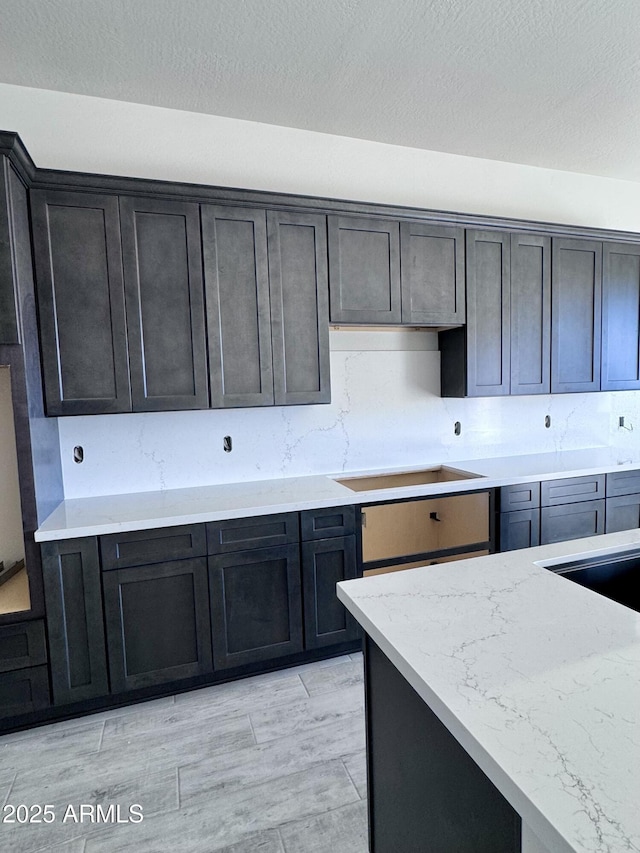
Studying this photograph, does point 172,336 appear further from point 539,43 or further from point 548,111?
point 548,111

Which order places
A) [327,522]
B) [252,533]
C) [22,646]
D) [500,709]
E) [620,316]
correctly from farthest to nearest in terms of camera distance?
[620,316] → [327,522] → [252,533] → [22,646] → [500,709]

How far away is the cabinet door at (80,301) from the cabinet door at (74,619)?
0.66 m

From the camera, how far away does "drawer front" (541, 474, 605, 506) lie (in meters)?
2.92

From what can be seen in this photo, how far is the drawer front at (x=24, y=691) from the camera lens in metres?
2.02

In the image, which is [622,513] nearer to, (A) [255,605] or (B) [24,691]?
(A) [255,605]

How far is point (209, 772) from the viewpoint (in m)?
1.84

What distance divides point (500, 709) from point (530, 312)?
2.88 m

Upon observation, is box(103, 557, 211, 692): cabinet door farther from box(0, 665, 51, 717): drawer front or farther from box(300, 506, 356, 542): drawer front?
box(300, 506, 356, 542): drawer front

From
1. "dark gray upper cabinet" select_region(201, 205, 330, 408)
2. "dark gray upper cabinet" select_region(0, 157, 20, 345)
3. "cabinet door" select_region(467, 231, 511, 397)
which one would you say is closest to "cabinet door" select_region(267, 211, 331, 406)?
"dark gray upper cabinet" select_region(201, 205, 330, 408)

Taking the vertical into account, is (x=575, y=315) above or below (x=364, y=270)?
below

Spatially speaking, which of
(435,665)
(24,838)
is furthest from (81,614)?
(435,665)

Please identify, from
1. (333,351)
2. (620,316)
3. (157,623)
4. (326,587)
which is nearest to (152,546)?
(157,623)

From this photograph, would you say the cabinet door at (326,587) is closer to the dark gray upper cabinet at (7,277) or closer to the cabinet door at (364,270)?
the cabinet door at (364,270)

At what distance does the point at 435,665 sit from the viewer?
88 centimetres
